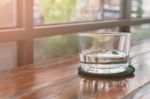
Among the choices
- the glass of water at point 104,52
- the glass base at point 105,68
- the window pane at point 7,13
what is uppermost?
the window pane at point 7,13

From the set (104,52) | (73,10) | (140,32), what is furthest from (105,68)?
(140,32)

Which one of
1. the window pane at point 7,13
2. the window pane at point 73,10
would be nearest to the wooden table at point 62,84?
the window pane at point 7,13

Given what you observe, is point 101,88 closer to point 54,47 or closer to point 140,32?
point 54,47

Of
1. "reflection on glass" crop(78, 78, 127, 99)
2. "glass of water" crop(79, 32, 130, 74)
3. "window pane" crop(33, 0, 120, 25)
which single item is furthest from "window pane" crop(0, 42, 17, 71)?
"reflection on glass" crop(78, 78, 127, 99)

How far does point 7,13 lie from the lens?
5.22 ft

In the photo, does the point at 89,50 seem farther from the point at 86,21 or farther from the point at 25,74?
the point at 86,21

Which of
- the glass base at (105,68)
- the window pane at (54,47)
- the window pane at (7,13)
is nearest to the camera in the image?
the glass base at (105,68)

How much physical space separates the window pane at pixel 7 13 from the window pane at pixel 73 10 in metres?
0.15

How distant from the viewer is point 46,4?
1.83 metres

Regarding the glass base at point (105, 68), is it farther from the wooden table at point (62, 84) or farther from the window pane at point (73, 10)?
the window pane at point (73, 10)

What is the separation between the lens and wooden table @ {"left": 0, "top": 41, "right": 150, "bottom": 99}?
0.89m

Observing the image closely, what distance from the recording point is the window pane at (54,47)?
1.79m

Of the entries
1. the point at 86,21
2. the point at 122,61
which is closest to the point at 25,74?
the point at 122,61

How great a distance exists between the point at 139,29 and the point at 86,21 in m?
0.88
